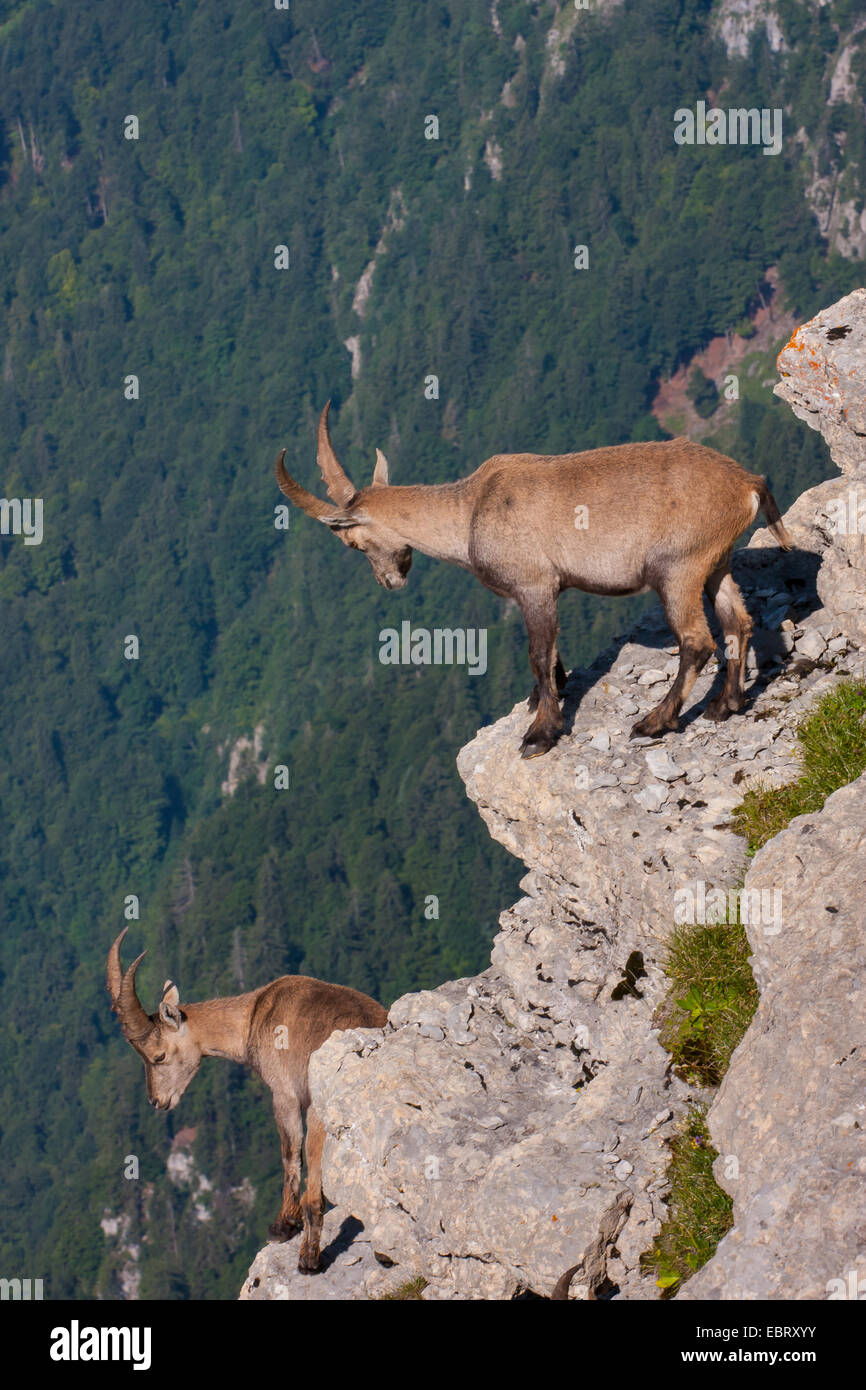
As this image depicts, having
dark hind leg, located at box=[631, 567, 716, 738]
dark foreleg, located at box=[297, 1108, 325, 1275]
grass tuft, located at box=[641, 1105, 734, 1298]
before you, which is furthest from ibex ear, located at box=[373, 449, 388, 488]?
grass tuft, located at box=[641, 1105, 734, 1298]

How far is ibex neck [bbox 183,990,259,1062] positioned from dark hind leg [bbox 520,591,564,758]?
5553 millimetres

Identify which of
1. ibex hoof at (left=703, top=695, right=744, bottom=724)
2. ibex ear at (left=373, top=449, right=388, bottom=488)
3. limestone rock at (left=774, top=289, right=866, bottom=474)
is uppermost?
limestone rock at (left=774, top=289, right=866, bottom=474)

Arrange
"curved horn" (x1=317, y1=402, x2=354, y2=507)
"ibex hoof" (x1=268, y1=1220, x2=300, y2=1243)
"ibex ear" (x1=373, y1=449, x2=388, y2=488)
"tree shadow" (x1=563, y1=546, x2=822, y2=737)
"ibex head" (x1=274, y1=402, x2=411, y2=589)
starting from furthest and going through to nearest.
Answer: "ibex ear" (x1=373, y1=449, x2=388, y2=488) → "curved horn" (x1=317, y1=402, x2=354, y2=507) → "ibex hoof" (x1=268, y1=1220, x2=300, y2=1243) → "ibex head" (x1=274, y1=402, x2=411, y2=589) → "tree shadow" (x1=563, y1=546, x2=822, y2=737)

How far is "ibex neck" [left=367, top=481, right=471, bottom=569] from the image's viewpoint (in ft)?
63.9

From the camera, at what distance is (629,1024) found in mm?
16422

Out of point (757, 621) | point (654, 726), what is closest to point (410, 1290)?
point (654, 726)

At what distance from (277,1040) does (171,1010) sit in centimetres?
180

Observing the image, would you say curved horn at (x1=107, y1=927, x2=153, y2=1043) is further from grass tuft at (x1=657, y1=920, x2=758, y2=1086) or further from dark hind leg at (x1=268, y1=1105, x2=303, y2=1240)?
grass tuft at (x1=657, y1=920, x2=758, y2=1086)

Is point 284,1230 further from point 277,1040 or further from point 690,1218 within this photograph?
point 690,1218

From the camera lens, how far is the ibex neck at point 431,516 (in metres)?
19.5

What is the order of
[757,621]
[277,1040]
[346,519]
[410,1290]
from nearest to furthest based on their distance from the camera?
[410,1290] → [757,621] → [346,519] → [277,1040]

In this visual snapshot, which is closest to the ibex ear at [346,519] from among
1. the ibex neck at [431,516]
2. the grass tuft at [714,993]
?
the ibex neck at [431,516]

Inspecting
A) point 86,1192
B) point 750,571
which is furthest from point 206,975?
point 750,571
